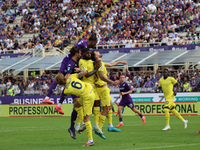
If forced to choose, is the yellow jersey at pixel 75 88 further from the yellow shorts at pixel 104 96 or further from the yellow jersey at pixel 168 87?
the yellow jersey at pixel 168 87

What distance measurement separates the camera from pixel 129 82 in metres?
30.9

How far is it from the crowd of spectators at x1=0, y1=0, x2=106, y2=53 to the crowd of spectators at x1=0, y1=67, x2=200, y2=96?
5.49 metres

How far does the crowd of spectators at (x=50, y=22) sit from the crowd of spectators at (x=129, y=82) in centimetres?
549

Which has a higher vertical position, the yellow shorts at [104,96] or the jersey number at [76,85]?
the jersey number at [76,85]

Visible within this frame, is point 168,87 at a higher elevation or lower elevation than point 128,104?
higher

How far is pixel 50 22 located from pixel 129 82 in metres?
18.0

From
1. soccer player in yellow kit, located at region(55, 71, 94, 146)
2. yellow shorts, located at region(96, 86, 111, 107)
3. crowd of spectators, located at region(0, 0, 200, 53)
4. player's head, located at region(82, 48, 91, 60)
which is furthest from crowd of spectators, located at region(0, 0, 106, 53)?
soccer player in yellow kit, located at region(55, 71, 94, 146)

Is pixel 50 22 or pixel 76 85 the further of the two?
pixel 50 22

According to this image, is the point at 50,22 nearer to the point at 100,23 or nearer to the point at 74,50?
the point at 100,23

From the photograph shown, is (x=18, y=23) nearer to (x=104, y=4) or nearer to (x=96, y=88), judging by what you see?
(x=104, y=4)

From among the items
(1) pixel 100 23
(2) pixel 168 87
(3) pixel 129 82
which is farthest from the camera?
(1) pixel 100 23

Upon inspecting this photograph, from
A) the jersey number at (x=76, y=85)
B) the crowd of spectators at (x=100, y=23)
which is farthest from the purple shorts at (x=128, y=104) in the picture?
the crowd of spectators at (x=100, y=23)

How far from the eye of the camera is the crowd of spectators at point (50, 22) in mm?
43219

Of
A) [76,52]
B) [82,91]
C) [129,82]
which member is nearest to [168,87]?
[76,52]
